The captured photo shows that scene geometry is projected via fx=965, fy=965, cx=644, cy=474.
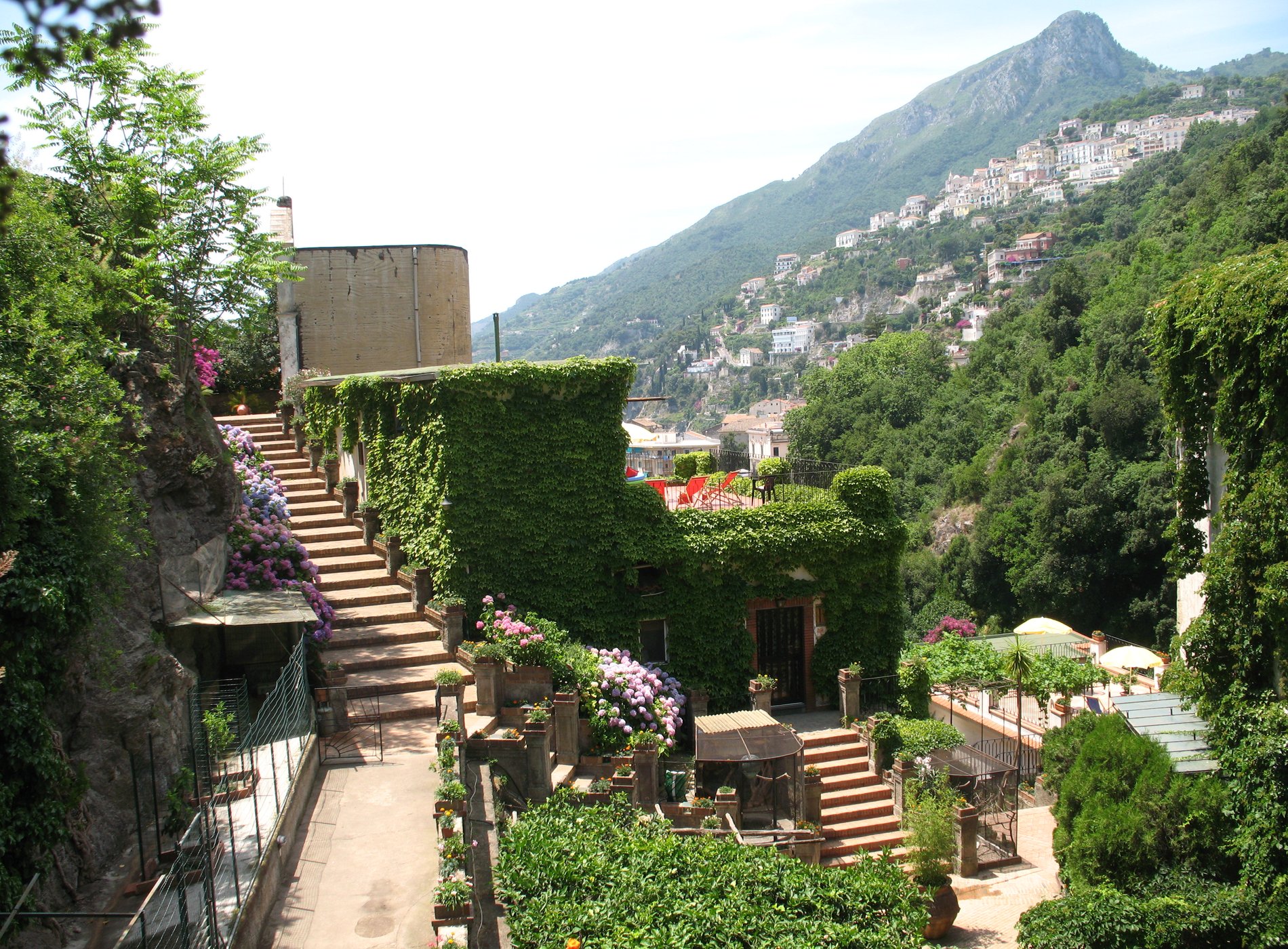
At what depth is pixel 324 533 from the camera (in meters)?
18.2

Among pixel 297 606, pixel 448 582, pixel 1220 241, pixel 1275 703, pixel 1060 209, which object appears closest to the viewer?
pixel 1275 703

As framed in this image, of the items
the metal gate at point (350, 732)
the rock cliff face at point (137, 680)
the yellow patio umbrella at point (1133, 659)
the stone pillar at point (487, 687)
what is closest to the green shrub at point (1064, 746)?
the stone pillar at point (487, 687)

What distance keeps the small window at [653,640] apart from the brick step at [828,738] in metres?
2.84

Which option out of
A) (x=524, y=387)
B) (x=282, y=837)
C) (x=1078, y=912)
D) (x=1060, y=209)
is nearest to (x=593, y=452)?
(x=524, y=387)

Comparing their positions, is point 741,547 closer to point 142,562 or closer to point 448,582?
point 448,582

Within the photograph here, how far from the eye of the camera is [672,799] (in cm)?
1370

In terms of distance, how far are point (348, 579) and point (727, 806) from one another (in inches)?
303

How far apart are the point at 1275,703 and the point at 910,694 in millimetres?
6736

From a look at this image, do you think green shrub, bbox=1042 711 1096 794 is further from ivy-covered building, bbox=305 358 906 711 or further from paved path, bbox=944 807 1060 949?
ivy-covered building, bbox=305 358 906 711

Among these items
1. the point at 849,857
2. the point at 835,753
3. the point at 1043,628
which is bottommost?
the point at 849,857

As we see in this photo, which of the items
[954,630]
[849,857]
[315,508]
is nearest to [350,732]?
[315,508]

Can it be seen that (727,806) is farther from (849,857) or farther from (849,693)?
(849,693)

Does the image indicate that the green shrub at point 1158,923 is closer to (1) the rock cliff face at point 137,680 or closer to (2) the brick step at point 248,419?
(1) the rock cliff face at point 137,680

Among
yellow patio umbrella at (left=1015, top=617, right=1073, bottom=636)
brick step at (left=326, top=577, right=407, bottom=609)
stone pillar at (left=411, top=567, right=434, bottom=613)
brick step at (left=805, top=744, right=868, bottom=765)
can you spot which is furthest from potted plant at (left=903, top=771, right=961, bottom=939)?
yellow patio umbrella at (left=1015, top=617, right=1073, bottom=636)
